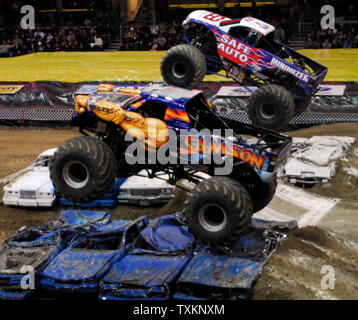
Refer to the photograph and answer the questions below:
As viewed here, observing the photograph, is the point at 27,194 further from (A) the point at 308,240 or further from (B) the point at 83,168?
(A) the point at 308,240

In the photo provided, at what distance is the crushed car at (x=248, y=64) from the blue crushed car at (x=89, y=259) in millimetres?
3608

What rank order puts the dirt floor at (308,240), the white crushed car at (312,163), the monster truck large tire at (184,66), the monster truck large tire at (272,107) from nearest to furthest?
the dirt floor at (308,240) → the monster truck large tire at (272,107) → the monster truck large tire at (184,66) → the white crushed car at (312,163)

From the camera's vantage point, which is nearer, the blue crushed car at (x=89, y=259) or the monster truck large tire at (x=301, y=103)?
the blue crushed car at (x=89, y=259)

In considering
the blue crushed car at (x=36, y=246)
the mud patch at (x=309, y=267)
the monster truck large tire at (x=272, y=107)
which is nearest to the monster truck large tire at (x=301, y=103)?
the monster truck large tire at (x=272, y=107)

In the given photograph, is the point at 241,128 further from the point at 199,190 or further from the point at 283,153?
the point at 199,190

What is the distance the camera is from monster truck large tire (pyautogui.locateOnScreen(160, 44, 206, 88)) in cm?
1164

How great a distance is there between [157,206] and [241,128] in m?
4.30

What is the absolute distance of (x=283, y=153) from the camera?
8.21 m

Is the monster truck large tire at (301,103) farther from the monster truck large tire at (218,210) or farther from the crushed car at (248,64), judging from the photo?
the monster truck large tire at (218,210)

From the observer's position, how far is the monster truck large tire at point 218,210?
7.70 m

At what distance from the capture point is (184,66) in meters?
11.8

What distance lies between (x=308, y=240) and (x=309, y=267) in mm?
1223

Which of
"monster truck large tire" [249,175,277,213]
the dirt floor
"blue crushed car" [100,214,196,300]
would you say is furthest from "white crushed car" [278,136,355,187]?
"monster truck large tire" [249,175,277,213]
